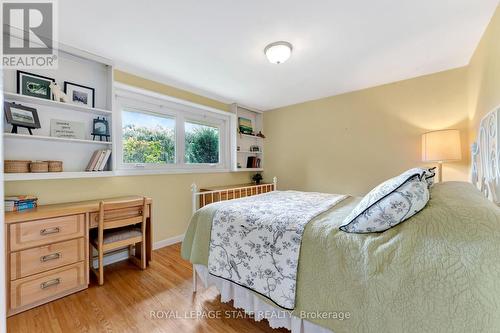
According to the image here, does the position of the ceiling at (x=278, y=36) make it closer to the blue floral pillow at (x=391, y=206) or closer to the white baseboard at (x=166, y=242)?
the blue floral pillow at (x=391, y=206)

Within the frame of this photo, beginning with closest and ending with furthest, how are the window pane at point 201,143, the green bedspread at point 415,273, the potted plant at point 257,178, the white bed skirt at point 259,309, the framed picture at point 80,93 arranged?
1. the green bedspread at point 415,273
2. the white bed skirt at point 259,309
3. the framed picture at point 80,93
4. the window pane at point 201,143
5. the potted plant at point 257,178

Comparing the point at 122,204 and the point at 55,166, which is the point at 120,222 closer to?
the point at 122,204

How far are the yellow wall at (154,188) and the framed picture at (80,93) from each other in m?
0.33

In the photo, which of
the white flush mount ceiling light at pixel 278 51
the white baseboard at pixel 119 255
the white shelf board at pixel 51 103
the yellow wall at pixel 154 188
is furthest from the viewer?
the white baseboard at pixel 119 255

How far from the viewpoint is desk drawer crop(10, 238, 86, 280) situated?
1543 mm

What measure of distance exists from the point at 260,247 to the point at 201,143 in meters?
2.34

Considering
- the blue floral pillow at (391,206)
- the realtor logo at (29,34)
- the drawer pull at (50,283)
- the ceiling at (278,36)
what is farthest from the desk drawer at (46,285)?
the blue floral pillow at (391,206)

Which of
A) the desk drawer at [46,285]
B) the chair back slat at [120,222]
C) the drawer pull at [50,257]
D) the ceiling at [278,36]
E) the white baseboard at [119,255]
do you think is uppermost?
the ceiling at [278,36]

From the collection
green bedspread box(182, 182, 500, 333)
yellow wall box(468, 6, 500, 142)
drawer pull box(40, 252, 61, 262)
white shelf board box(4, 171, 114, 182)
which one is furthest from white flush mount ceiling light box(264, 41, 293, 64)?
drawer pull box(40, 252, 61, 262)

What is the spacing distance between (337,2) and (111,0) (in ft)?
4.87

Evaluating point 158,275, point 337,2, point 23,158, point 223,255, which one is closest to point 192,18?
point 337,2

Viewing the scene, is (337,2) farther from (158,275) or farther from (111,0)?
(158,275)

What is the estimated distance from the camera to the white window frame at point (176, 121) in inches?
97.3

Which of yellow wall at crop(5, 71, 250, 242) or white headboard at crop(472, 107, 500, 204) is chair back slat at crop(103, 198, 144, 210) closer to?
yellow wall at crop(5, 71, 250, 242)
